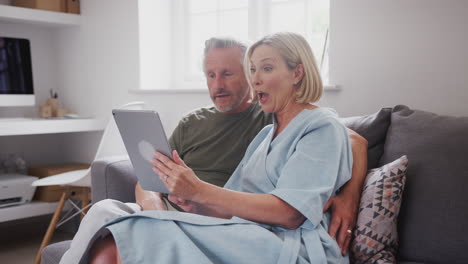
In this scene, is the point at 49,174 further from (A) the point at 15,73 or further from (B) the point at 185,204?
(B) the point at 185,204

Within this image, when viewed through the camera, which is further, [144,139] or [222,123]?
[222,123]

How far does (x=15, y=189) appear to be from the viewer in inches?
123

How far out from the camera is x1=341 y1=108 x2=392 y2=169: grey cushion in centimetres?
172

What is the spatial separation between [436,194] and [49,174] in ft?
8.64

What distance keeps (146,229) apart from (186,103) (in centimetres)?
182

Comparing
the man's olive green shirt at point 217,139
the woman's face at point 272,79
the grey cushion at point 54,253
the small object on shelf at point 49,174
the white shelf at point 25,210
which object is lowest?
the white shelf at point 25,210

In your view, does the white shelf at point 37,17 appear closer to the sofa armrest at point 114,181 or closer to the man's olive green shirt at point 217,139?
the sofa armrest at point 114,181

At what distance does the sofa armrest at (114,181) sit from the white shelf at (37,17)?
1.62 meters

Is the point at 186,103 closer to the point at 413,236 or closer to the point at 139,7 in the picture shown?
the point at 139,7

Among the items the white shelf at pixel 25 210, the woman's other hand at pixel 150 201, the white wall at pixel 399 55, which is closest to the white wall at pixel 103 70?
the white shelf at pixel 25 210

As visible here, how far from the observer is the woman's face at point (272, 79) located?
1474 mm

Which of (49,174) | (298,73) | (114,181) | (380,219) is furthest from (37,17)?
(380,219)

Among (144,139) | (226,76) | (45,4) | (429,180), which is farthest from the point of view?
(45,4)

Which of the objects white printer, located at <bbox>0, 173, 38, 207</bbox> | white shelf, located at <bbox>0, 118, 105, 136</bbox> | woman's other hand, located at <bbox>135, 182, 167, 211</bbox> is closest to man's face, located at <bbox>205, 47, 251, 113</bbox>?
woman's other hand, located at <bbox>135, 182, 167, 211</bbox>
